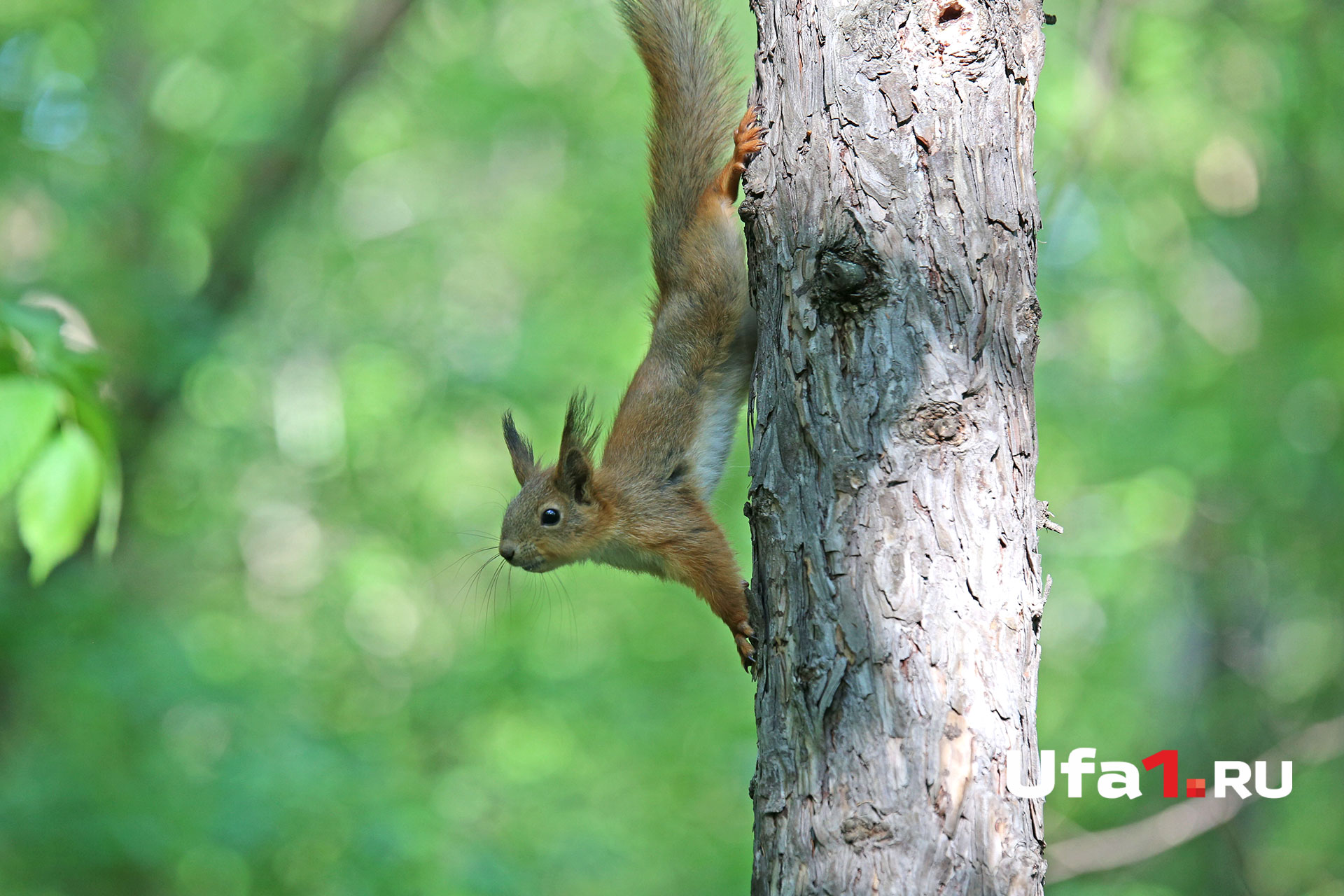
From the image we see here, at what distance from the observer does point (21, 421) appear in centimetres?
174

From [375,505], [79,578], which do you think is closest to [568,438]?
[79,578]

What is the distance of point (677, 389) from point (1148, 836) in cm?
333

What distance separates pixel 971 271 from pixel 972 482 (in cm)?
36

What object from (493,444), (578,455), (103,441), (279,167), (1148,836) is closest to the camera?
(103,441)

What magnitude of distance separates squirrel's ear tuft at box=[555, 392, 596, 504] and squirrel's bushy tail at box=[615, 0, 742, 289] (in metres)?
0.49

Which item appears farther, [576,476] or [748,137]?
[576,476]

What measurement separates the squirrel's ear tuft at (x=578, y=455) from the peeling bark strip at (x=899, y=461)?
1.25 metres

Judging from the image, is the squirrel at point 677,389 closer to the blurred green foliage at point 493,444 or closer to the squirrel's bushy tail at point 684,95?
the squirrel's bushy tail at point 684,95

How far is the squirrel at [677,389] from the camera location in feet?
9.23

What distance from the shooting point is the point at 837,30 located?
6.08 ft

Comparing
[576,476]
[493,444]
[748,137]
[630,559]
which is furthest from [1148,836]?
[493,444]

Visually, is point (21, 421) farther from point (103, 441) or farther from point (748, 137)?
point (748, 137)

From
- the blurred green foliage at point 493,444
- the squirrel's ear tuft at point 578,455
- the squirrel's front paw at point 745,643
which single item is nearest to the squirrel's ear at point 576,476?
the squirrel's ear tuft at point 578,455

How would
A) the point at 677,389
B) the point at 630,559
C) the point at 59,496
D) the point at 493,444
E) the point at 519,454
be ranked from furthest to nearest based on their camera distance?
1. the point at 493,444
2. the point at 519,454
3. the point at 630,559
4. the point at 677,389
5. the point at 59,496
